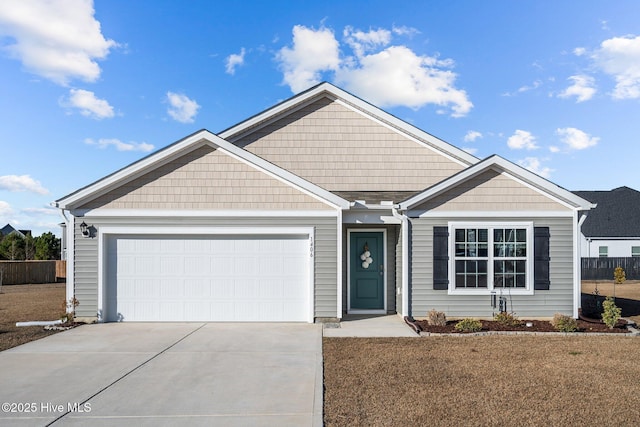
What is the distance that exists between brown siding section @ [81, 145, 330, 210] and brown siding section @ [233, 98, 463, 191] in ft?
7.90

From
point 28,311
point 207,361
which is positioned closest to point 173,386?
point 207,361

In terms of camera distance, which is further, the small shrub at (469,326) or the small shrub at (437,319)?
the small shrub at (437,319)

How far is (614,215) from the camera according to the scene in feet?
108

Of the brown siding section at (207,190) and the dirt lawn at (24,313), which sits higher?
the brown siding section at (207,190)

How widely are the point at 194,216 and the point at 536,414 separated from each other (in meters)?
8.15

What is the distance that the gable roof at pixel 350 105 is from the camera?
528 inches

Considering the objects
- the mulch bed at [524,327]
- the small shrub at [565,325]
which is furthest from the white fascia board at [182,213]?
the small shrub at [565,325]

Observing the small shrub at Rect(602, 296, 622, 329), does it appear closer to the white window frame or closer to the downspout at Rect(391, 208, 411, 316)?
the white window frame

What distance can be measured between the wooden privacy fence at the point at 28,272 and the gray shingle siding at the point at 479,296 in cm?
2274

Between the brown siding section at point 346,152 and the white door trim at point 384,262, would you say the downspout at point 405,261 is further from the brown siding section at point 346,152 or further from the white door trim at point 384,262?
the brown siding section at point 346,152

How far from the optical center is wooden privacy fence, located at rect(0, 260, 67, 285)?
2555 centimetres

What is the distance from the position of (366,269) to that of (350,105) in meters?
4.72

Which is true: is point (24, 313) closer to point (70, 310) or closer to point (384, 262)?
point (70, 310)

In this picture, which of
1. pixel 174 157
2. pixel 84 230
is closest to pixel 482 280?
pixel 174 157
